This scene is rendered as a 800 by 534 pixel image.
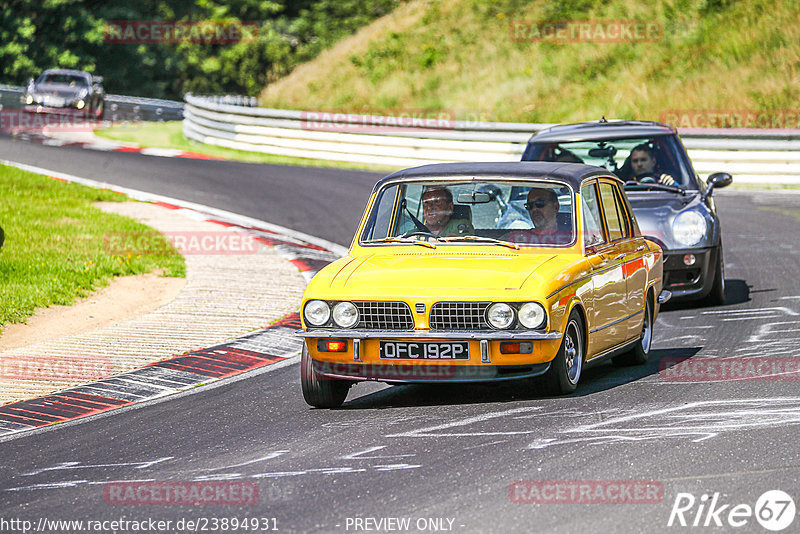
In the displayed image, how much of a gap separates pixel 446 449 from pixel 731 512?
5.51ft

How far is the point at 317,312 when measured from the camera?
295 inches

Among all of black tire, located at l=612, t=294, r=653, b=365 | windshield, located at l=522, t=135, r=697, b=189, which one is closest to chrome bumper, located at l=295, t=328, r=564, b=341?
black tire, located at l=612, t=294, r=653, b=365

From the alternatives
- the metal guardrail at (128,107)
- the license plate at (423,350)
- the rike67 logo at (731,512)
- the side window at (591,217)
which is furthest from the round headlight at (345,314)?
the metal guardrail at (128,107)

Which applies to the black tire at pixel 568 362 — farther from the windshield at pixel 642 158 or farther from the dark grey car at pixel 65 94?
the dark grey car at pixel 65 94

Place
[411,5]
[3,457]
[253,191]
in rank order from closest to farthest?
[3,457] → [253,191] → [411,5]

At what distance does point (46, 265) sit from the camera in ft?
42.5

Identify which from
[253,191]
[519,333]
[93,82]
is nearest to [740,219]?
[253,191]

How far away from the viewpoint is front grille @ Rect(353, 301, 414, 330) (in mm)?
7277

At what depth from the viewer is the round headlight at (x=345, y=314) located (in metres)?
7.39

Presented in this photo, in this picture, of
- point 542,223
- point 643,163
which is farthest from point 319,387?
point 643,163

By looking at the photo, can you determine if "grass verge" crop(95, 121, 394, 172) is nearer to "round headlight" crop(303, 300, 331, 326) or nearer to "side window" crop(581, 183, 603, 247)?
"side window" crop(581, 183, 603, 247)

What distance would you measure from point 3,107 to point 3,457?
107ft

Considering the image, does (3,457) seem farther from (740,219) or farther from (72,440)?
(740,219)

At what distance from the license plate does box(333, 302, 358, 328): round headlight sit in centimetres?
25
